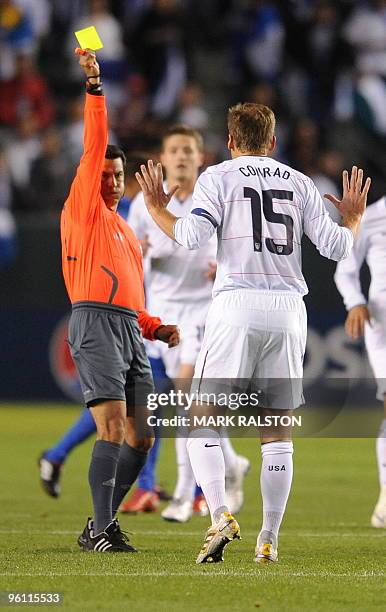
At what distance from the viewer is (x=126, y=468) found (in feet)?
24.2

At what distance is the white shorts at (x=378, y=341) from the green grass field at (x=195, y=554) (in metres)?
0.92

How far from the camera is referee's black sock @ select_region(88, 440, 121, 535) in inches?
274

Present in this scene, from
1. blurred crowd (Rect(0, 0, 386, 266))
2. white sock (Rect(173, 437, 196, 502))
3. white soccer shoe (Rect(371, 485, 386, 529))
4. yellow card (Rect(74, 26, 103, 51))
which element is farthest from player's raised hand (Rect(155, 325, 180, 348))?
blurred crowd (Rect(0, 0, 386, 266))

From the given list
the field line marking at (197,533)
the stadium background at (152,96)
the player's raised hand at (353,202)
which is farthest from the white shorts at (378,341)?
the stadium background at (152,96)

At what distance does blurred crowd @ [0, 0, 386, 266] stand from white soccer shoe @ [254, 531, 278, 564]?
12.4m

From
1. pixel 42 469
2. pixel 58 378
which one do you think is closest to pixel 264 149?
pixel 42 469

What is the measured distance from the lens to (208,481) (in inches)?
253

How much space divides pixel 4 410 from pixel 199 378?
37.0 ft

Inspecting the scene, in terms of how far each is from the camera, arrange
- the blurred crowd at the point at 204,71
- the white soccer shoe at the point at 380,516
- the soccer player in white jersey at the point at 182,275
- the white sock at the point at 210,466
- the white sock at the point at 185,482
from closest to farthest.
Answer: the white sock at the point at 210,466 < the white soccer shoe at the point at 380,516 < the white sock at the point at 185,482 < the soccer player in white jersey at the point at 182,275 < the blurred crowd at the point at 204,71

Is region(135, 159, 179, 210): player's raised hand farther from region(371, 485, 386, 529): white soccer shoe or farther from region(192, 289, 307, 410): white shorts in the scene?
region(371, 485, 386, 529): white soccer shoe

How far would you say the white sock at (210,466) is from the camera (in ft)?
21.1

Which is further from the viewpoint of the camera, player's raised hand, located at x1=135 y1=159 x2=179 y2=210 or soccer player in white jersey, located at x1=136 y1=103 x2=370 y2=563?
player's raised hand, located at x1=135 y1=159 x2=179 y2=210

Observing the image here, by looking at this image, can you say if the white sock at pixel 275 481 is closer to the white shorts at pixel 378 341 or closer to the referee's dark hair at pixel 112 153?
the referee's dark hair at pixel 112 153

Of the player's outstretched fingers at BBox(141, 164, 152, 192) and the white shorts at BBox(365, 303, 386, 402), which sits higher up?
the player's outstretched fingers at BBox(141, 164, 152, 192)
